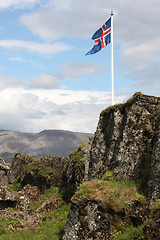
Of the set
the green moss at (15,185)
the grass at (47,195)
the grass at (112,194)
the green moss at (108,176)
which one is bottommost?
the green moss at (15,185)

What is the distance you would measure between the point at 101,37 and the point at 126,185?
755 inches

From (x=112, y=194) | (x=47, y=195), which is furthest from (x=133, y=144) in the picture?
(x=47, y=195)

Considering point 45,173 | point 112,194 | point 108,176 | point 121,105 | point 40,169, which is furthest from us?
point 40,169

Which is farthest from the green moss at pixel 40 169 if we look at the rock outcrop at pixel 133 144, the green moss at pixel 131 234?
the green moss at pixel 131 234

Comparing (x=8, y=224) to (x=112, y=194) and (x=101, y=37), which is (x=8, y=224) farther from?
(x=101, y=37)

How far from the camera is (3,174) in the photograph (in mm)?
43062

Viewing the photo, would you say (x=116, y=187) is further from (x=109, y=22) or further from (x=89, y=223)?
(x=109, y=22)

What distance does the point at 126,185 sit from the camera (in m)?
19.3

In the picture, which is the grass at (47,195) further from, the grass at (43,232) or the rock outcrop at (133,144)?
the rock outcrop at (133,144)

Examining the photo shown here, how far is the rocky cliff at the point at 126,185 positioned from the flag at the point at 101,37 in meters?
10.1

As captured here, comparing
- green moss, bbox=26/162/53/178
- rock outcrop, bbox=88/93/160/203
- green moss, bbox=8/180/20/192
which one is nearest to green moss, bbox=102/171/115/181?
rock outcrop, bbox=88/93/160/203

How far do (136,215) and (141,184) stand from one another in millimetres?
2349

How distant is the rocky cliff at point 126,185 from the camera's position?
16.5 meters

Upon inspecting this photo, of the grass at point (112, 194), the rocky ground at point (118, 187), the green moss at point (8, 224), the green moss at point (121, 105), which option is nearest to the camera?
the rocky ground at point (118, 187)
